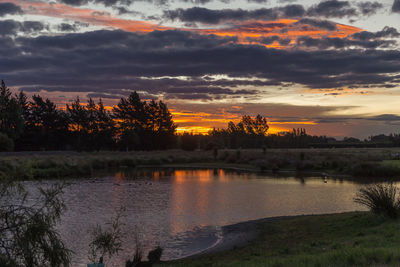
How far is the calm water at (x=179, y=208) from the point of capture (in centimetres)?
1645

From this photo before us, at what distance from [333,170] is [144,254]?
4353cm

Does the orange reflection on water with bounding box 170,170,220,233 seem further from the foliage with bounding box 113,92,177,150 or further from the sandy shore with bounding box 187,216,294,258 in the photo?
the foliage with bounding box 113,92,177,150

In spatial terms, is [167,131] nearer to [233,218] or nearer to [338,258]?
[233,218]

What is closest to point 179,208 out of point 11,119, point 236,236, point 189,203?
point 189,203

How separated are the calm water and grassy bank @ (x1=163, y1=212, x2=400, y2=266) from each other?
2418mm

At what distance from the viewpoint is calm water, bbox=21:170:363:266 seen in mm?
16448

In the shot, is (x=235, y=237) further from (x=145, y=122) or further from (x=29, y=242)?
(x=145, y=122)

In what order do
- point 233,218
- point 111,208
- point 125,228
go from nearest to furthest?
point 125,228, point 233,218, point 111,208

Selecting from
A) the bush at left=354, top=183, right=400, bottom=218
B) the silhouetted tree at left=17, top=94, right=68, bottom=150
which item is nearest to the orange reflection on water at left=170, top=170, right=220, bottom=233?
the bush at left=354, top=183, right=400, bottom=218

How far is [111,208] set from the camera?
24969 millimetres

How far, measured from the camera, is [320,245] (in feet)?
40.6

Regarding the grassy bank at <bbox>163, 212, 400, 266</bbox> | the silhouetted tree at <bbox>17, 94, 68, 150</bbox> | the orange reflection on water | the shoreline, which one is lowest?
the orange reflection on water

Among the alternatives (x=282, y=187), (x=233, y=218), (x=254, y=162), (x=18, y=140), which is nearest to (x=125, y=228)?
(x=233, y=218)

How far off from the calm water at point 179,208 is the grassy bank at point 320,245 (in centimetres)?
242
